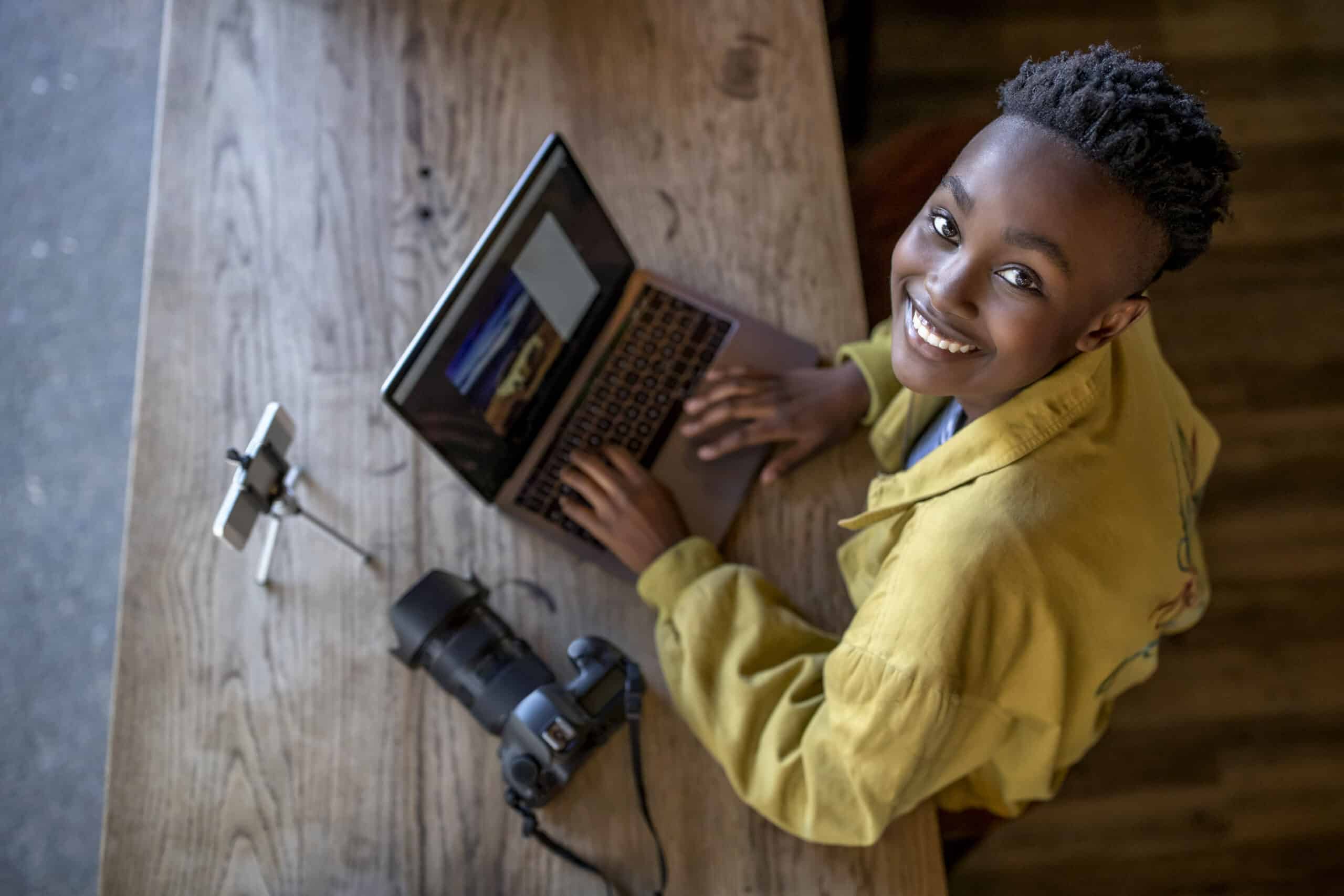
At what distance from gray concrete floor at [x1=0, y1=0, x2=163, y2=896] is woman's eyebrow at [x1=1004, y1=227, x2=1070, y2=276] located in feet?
5.50

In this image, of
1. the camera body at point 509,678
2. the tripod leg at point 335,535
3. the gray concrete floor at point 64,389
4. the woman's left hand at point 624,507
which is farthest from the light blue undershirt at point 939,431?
the gray concrete floor at point 64,389

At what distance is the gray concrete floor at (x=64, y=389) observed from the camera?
5.56 ft

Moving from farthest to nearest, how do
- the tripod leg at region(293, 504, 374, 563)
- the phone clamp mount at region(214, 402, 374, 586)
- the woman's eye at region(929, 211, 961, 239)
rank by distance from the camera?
the tripod leg at region(293, 504, 374, 563) → the phone clamp mount at region(214, 402, 374, 586) → the woman's eye at region(929, 211, 961, 239)

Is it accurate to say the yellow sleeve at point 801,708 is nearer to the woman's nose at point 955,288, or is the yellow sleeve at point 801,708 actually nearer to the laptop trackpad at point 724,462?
the laptop trackpad at point 724,462

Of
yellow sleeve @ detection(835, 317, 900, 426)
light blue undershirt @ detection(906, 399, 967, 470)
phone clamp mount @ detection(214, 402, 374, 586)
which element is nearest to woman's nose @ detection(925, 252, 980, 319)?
light blue undershirt @ detection(906, 399, 967, 470)

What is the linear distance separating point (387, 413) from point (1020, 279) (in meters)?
0.71

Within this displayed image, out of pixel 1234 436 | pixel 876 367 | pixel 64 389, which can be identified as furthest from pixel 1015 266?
pixel 64 389

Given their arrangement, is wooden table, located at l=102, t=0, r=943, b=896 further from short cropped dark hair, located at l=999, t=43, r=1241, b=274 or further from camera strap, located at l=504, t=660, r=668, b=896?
short cropped dark hair, located at l=999, t=43, r=1241, b=274

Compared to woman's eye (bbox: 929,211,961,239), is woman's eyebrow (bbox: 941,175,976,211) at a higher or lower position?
higher

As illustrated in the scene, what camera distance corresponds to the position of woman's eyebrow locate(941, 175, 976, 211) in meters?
0.73

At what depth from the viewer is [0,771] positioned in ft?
5.56

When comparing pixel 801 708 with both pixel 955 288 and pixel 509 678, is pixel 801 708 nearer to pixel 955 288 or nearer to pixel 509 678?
pixel 509 678

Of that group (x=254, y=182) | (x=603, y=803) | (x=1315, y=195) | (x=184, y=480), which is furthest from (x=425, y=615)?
(x=1315, y=195)

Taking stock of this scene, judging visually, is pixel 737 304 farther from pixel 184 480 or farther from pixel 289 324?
pixel 184 480
